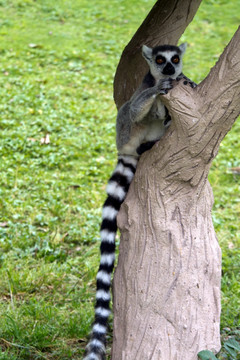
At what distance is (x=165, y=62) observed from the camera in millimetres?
3711

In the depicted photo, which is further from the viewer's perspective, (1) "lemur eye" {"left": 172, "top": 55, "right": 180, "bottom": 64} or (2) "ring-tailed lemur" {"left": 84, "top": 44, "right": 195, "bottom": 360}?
(1) "lemur eye" {"left": 172, "top": 55, "right": 180, "bottom": 64}

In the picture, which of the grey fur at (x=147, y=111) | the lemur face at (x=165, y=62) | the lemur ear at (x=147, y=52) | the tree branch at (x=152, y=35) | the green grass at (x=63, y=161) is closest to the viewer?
the grey fur at (x=147, y=111)

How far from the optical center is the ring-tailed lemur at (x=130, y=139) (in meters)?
3.41

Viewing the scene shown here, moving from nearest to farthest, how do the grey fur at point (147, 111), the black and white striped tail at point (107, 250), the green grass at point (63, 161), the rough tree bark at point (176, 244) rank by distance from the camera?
the rough tree bark at point (176, 244), the black and white striped tail at point (107, 250), the grey fur at point (147, 111), the green grass at point (63, 161)

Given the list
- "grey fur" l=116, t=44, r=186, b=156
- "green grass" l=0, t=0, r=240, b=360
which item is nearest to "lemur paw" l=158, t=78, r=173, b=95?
"grey fur" l=116, t=44, r=186, b=156

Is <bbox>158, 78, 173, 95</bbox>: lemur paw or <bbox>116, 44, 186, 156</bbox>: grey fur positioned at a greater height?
<bbox>158, 78, 173, 95</bbox>: lemur paw

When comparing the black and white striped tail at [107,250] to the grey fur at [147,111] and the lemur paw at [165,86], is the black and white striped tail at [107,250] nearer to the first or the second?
the grey fur at [147,111]

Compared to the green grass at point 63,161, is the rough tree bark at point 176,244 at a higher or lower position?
higher

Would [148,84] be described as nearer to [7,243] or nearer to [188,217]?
[188,217]

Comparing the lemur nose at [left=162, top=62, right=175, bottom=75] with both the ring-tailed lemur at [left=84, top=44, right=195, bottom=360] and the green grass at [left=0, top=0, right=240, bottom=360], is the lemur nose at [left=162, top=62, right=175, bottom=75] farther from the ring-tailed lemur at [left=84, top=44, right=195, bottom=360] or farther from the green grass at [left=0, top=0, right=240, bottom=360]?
the green grass at [left=0, top=0, right=240, bottom=360]

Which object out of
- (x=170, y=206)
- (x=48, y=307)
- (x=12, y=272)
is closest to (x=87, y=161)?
(x=12, y=272)

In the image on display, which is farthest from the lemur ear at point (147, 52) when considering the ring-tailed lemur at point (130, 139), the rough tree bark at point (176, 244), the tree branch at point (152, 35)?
the rough tree bark at point (176, 244)

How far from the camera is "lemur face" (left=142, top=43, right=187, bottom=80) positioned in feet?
12.1

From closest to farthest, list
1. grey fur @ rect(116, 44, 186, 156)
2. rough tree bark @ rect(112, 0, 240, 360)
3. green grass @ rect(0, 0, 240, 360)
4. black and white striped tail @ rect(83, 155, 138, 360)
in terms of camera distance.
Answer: rough tree bark @ rect(112, 0, 240, 360), black and white striped tail @ rect(83, 155, 138, 360), grey fur @ rect(116, 44, 186, 156), green grass @ rect(0, 0, 240, 360)
